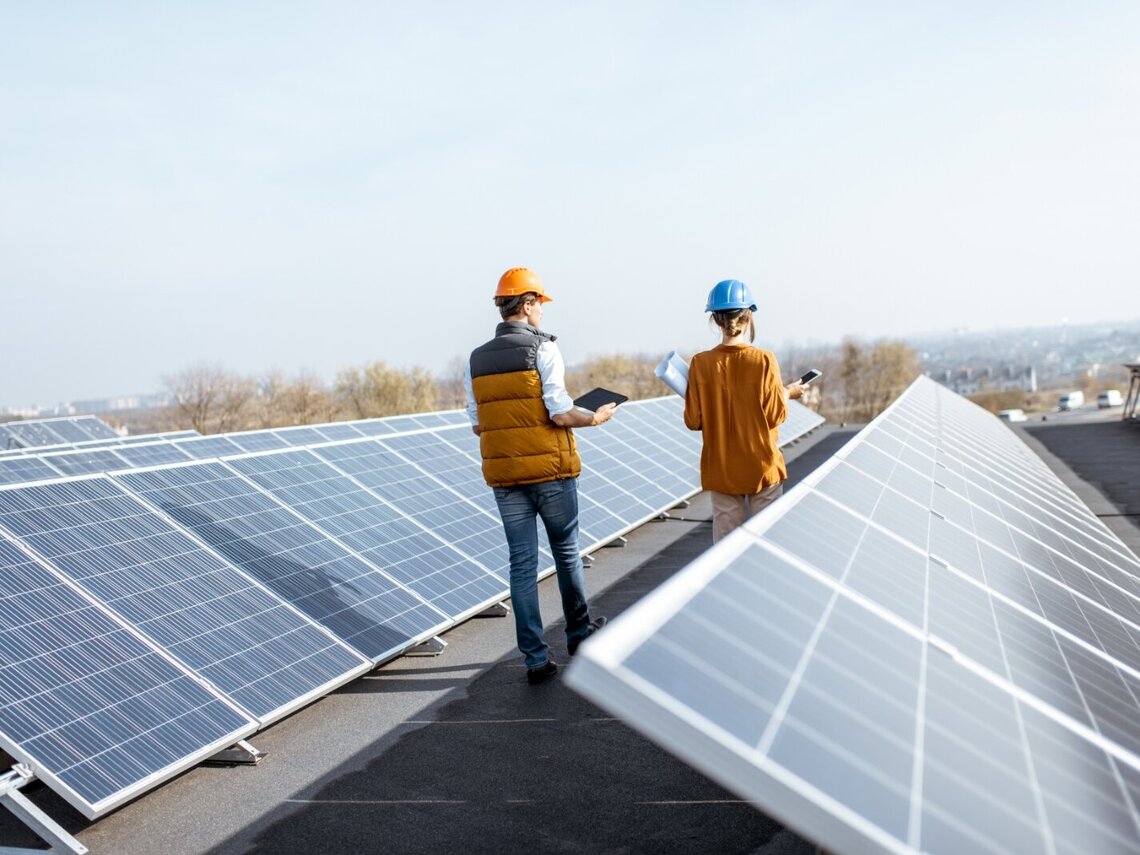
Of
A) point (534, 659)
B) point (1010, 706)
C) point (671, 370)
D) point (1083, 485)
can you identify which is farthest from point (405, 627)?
point (1083, 485)

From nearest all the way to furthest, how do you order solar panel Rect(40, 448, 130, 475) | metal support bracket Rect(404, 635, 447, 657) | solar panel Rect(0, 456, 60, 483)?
metal support bracket Rect(404, 635, 447, 657) → solar panel Rect(0, 456, 60, 483) → solar panel Rect(40, 448, 130, 475)

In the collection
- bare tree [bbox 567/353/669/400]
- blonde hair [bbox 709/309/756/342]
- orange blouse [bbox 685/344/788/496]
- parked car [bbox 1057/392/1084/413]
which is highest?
blonde hair [bbox 709/309/756/342]

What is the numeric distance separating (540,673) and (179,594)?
2.28 meters

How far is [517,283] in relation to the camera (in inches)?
243

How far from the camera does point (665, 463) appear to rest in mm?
15180

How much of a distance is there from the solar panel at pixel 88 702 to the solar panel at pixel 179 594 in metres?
0.15

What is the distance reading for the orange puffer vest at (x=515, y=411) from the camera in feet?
20.1

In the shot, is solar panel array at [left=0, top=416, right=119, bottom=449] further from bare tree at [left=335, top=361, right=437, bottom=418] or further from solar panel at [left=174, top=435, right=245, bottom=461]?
bare tree at [left=335, top=361, right=437, bottom=418]

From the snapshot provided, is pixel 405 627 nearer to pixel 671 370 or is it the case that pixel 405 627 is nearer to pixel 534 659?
pixel 534 659

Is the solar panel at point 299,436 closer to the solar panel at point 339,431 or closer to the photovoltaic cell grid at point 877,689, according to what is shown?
the solar panel at point 339,431

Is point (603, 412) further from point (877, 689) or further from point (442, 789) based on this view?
point (877, 689)

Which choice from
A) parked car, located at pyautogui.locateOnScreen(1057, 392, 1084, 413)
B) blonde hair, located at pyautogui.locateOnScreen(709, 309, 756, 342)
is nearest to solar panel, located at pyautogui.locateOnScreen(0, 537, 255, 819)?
blonde hair, located at pyautogui.locateOnScreen(709, 309, 756, 342)

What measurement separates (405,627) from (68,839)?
2894 mm

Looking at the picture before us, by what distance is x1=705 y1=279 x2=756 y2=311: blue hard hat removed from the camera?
5730 millimetres
